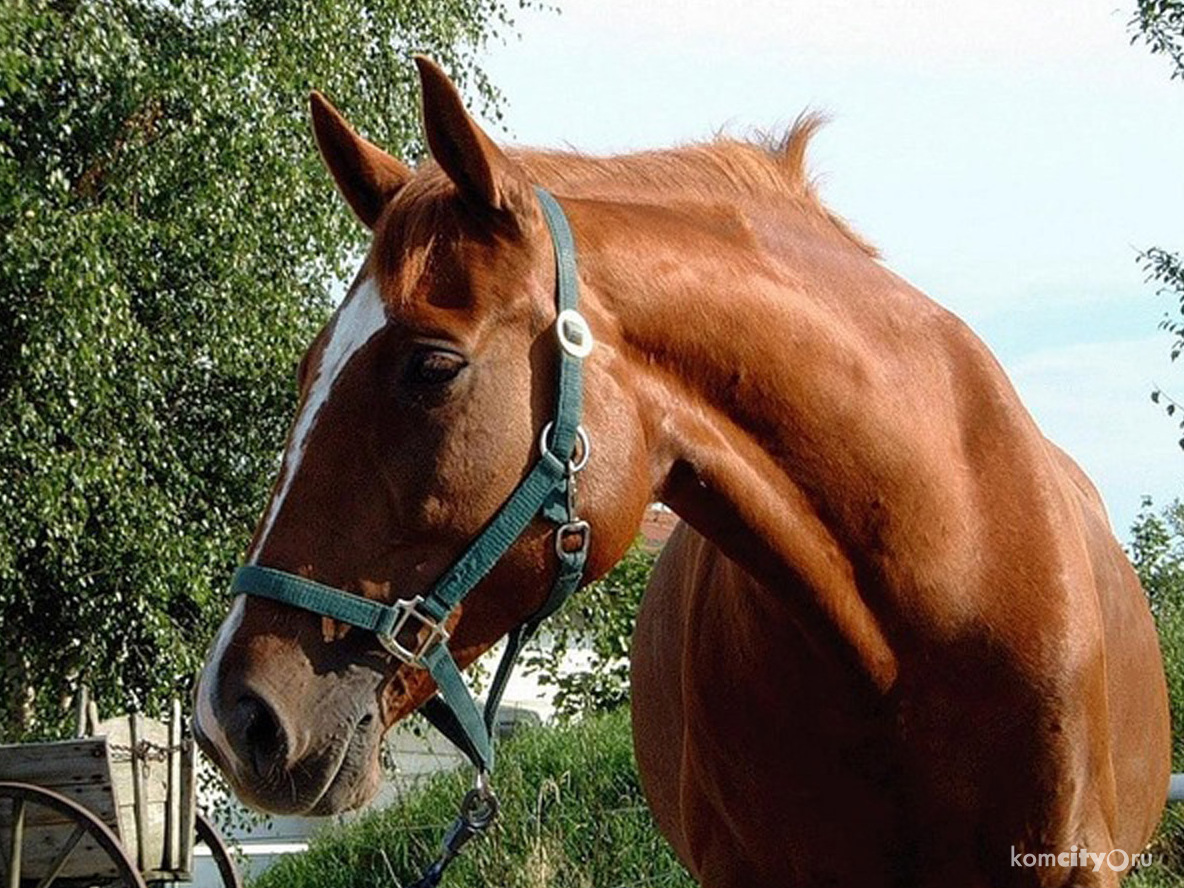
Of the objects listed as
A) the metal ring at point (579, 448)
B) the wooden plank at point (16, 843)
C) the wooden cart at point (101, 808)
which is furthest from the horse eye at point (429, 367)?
the wooden plank at point (16, 843)

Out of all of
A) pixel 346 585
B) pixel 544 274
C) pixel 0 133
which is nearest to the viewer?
pixel 346 585

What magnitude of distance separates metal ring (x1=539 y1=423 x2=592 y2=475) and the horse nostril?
54 cm

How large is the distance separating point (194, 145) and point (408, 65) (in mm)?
3702

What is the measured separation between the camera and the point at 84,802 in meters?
9.19

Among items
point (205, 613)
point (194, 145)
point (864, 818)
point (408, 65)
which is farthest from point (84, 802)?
point (408, 65)

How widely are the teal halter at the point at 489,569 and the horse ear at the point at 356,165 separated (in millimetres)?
296

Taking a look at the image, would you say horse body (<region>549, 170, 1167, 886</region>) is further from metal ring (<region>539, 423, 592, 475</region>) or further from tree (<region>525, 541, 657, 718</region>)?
tree (<region>525, 541, 657, 718</region>)

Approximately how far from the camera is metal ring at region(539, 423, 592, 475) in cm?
264

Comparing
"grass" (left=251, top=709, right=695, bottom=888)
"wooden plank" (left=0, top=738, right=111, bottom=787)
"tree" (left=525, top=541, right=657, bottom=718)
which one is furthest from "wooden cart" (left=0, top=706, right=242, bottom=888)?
"tree" (left=525, top=541, right=657, bottom=718)

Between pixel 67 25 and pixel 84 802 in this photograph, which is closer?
pixel 84 802

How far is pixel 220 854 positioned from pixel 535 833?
2.18 meters

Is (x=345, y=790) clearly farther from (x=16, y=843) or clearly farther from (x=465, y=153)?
(x=16, y=843)

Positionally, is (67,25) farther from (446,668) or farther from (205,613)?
(446,668)

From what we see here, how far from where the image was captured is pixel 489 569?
8.50 feet
